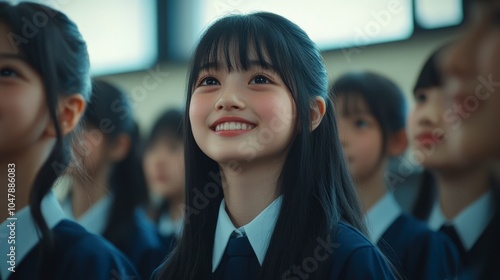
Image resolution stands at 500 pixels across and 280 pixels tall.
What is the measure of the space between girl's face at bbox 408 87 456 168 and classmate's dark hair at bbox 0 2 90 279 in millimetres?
887

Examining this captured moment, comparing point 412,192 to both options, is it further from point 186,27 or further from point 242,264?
point 186,27

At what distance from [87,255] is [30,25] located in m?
0.42

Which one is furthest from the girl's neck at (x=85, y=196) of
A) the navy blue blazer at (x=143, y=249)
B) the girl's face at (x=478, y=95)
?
the girl's face at (x=478, y=95)

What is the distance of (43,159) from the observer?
46.9 inches

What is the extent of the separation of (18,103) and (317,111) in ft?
1.68

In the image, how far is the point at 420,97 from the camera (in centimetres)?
178

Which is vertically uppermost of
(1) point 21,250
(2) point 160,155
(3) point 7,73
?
(3) point 7,73

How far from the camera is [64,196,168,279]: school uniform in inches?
70.7

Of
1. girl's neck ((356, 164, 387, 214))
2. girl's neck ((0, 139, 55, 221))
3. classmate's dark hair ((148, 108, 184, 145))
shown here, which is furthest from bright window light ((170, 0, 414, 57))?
girl's neck ((0, 139, 55, 221))

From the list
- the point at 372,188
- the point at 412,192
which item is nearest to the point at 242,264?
the point at 372,188

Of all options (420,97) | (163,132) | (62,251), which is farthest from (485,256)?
(163,132)

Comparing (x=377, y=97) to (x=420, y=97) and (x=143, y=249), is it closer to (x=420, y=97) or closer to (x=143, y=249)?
(x=420, y=97)

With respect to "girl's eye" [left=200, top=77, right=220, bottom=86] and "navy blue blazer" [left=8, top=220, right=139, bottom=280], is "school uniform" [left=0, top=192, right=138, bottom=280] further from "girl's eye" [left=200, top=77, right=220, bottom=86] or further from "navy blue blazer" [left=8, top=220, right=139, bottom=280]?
"girl's eye" [left=200, top=77, right=220, bottom=86]

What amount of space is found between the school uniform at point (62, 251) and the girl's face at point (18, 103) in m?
0.11
